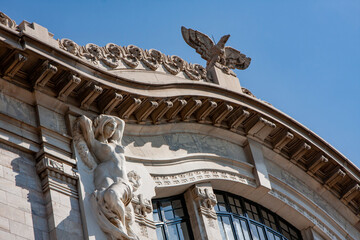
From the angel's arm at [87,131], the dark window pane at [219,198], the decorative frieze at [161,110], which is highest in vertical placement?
the decorative frieze at [161,110]

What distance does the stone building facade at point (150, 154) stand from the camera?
18531mm

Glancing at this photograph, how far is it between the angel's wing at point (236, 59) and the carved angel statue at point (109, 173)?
6.09 m

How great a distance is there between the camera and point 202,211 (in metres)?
21.7

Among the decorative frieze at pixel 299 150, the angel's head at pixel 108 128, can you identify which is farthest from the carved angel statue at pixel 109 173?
the decorative frieze at pixel 299 150

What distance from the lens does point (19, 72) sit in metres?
19.7

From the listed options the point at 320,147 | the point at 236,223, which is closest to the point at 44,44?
the point at 236,223

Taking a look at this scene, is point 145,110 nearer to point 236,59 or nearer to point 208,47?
point 208,47

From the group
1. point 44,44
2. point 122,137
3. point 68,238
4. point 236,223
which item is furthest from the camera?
point 236,223

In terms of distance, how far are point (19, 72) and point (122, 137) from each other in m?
3.01

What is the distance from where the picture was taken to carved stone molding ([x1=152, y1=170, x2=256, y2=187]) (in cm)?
2136

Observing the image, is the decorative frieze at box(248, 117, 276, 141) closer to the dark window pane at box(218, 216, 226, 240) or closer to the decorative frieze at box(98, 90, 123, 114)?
the dark window pane at box(218, 216, 226, 240)

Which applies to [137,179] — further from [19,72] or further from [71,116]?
[19,72]

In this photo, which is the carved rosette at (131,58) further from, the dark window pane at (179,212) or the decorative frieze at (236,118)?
the dark window pane at (179,212)

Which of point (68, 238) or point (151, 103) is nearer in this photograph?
point (68, 238)
